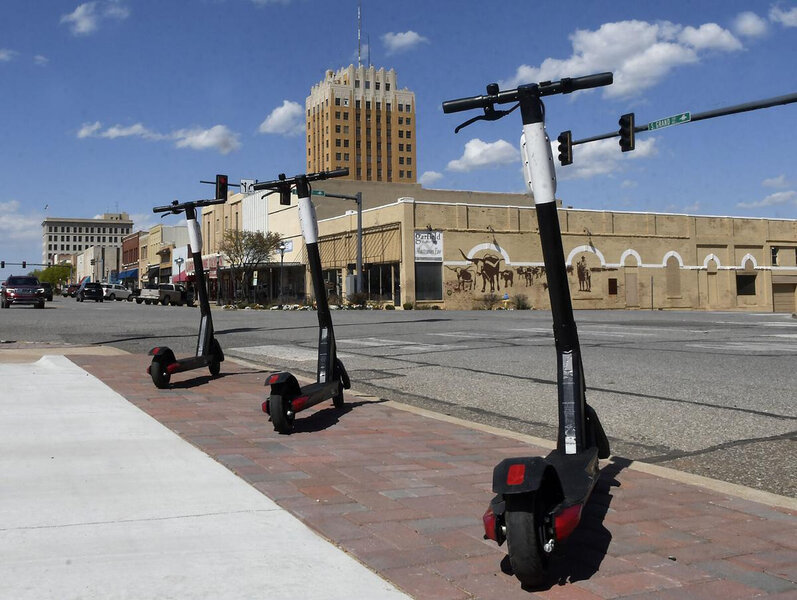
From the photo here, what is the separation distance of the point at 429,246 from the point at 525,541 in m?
46.1

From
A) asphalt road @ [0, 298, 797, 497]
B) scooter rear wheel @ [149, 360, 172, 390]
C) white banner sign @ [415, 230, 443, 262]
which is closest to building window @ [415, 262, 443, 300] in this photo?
white banner sign @ [415, 230, 443, 262]

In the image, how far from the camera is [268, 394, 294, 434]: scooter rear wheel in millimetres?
6145

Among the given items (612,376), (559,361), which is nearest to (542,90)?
(559,361)

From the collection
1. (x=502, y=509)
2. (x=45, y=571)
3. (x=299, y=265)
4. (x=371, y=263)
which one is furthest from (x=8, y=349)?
(x=299, y=265)

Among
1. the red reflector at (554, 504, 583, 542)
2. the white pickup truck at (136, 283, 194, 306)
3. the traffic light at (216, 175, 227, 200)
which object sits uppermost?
the traffic light at (216, 175, 227, 200)

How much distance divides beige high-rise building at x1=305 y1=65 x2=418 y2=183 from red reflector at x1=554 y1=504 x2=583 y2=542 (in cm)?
14024

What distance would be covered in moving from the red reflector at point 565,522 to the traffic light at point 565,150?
18.6 meters

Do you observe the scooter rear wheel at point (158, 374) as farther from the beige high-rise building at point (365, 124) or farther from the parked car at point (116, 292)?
the beige high-rise building at point (365, 124)

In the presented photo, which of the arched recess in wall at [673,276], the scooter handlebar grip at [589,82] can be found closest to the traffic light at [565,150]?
the scooter handlebar grip at [589,82]

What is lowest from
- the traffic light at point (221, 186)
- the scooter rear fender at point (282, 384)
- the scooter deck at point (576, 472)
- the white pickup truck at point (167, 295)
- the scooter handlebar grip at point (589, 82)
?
the scooter deck at point (576, 472)

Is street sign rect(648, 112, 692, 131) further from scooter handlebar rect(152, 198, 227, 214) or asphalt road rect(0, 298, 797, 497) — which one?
scooter handlebar rect(152, 198, 227, 214)

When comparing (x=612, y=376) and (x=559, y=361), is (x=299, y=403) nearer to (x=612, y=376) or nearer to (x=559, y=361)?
(x=559, y=361)

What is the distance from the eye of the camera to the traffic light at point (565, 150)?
20969 mm

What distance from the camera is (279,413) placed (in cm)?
615
